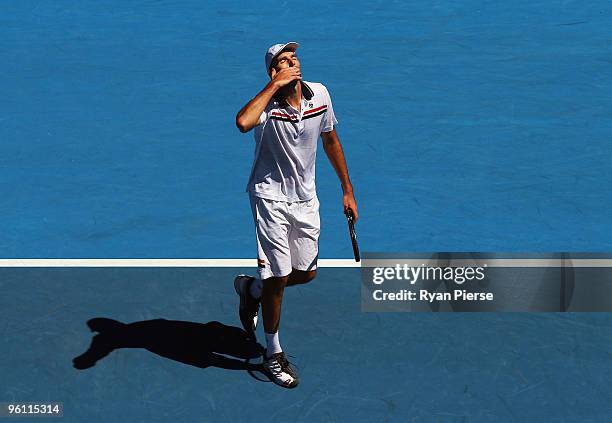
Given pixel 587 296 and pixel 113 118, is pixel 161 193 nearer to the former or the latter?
pixel 113 118

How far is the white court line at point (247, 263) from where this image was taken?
1049cm

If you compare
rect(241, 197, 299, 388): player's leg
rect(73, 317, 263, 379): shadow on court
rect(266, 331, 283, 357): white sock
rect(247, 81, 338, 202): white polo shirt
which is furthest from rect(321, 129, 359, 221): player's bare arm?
rect(73, 317, 263, 379): shadow on court

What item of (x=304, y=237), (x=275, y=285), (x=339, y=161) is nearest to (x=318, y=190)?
(x=339, y=161)

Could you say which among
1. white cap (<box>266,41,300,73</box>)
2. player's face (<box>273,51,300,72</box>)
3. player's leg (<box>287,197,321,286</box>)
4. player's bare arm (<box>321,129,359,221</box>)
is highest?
white cap (<box>266,41,300,73</box>)

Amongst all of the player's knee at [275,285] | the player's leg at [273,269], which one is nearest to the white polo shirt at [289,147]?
the player's leg at [273,269]

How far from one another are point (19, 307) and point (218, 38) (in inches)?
251

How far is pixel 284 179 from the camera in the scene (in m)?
8.51

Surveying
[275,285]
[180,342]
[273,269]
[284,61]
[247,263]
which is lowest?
[180,342]

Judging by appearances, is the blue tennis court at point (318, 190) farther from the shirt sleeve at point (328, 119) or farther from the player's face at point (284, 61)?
the player's face at point (284, 61)

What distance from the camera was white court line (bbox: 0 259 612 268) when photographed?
34.4ft

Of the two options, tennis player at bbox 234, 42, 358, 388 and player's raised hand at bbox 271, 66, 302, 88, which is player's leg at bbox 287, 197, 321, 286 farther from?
player's raised hand at bbox 271, 66, 302, 88

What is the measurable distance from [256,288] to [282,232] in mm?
827

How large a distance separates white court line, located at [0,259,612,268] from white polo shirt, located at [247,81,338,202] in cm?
202

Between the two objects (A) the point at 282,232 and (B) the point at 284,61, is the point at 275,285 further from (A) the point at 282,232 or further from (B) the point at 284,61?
(B) the point at 284,61
